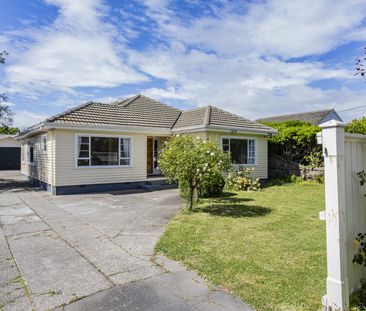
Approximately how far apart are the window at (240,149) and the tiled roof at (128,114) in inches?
144

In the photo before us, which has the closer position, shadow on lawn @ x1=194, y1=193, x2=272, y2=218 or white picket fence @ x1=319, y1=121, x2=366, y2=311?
white picket fence @ x1=319, y1=121, x2=366, y2=311

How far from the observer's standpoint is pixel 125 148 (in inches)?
603

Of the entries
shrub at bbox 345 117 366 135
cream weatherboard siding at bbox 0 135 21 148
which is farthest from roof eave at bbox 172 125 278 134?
cream weatherboard siding at bbox 0 135 21 148

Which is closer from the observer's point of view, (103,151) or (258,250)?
(258,250)

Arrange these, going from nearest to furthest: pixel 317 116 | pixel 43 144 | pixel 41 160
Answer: pixel 43 144 < pixel 41 160 < pixel 317 116

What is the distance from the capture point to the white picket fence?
10.1ft

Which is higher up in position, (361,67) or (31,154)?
(361,67)

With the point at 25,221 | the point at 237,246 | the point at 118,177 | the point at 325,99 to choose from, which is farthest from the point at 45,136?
the point at 325,99

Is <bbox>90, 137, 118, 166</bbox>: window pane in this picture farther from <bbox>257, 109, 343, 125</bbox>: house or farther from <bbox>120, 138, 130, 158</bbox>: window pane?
<bbox>257, 109, 343, 125</bbox>: house

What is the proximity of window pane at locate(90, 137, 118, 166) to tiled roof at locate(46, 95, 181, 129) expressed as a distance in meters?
0.87

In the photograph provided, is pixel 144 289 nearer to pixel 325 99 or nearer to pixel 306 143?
pixel 306 143

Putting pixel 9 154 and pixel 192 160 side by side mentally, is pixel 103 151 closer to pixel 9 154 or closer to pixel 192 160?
pixel 192 160

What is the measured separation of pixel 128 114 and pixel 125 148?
243cm

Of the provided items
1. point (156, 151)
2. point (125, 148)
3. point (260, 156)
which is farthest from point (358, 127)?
point (125, 148)
